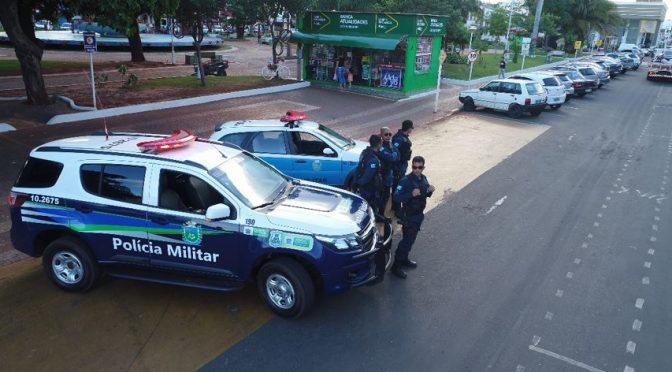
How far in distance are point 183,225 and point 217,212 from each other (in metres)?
0.56

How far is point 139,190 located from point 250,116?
1301 cm

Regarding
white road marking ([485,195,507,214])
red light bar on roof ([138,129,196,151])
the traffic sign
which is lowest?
white road marking ([485,195,507,214])

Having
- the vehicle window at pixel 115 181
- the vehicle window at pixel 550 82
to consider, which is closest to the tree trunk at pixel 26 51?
the vehicle window at pixel 115 181

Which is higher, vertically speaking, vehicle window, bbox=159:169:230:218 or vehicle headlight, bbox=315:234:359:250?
vehicle window, bbox=159:169:230:218

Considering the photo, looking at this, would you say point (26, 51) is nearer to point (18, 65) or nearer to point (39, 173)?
point (18, 65)

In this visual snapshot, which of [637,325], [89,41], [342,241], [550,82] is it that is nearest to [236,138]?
[342,241]

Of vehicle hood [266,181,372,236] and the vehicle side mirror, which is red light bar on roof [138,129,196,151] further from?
vehicle hood [266,181,372,236]

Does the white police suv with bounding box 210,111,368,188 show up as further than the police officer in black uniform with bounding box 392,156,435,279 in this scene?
Yes

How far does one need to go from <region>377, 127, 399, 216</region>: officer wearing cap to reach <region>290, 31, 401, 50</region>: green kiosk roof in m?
16.1

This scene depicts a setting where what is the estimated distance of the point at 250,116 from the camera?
18.6m

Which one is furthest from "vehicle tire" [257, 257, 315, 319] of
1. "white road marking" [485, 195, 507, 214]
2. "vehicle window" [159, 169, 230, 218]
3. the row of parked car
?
the row of parked car

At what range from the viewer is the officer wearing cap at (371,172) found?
7.74 m

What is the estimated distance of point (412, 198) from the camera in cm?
669

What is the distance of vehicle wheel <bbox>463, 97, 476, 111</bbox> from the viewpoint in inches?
847
